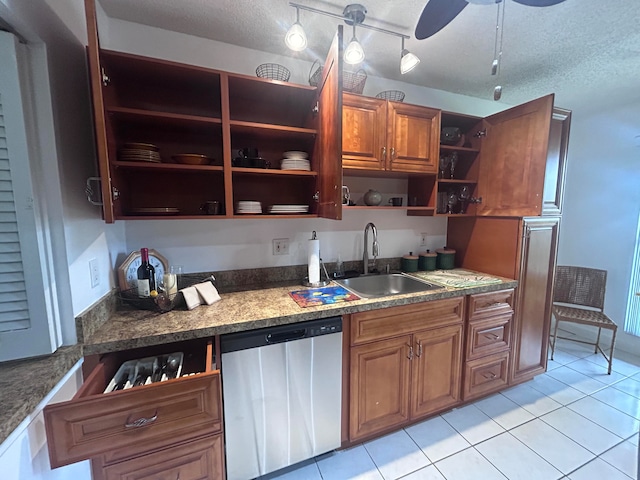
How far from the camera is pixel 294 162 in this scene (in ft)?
5.18

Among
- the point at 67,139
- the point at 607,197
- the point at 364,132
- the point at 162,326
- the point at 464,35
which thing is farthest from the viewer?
the point at 607,197

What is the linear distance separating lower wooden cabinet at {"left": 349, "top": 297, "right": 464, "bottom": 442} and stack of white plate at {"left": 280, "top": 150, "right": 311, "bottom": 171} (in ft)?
3.09

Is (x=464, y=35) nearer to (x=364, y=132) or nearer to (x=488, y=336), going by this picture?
(x=364, y=132)

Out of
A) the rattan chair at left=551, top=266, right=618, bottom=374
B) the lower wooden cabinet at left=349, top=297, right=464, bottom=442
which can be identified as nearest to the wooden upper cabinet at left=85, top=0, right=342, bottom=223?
the lower wooden cabinet at left=349, top=297, right=464, bottom=442

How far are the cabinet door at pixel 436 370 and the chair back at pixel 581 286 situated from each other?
66.8 inches

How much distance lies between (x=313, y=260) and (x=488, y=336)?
1.39 metres

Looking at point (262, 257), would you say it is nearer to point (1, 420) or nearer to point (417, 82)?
point (1, 420)

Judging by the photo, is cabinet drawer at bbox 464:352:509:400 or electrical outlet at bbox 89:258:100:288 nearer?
electrical outlet at bbox 89:258:100:288

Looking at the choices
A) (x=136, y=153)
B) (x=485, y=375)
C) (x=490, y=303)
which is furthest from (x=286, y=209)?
(x=485, y=375)

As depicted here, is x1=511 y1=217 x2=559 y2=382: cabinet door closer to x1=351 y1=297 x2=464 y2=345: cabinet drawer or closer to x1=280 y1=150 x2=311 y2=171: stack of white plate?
x1=351 y1=297 x2=464 y2=345: cabinet drawer

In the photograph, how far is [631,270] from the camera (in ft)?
8.08

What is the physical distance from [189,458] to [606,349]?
3.81 meters

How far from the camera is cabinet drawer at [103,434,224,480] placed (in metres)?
0.99

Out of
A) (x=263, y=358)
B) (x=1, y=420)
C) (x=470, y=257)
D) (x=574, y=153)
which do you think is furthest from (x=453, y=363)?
(x=574, y=153)
